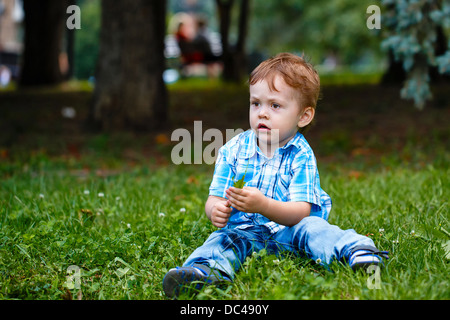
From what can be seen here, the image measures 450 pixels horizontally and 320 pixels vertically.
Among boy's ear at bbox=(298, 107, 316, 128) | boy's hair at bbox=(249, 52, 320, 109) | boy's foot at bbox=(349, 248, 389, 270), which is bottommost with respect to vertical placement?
boy's foot at bbox=(349, 248, 389, 270)

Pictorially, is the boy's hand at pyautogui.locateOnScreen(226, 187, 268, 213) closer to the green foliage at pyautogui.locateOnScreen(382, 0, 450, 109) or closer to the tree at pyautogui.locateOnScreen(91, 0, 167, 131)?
the green foliage at pyautogui.locateOnScreen(382, 0, 450, 109)

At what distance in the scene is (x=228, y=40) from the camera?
16.1 meters

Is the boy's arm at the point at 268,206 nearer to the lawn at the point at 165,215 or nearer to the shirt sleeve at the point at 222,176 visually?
the lawn at the point at 165,215

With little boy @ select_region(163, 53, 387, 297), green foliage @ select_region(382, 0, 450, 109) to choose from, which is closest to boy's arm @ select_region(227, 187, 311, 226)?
little boy @ select_region(163, 53, 387, 297)

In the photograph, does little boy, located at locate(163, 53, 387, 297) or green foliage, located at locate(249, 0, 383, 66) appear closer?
little boy, located at locate(163, 53, 387, 297)

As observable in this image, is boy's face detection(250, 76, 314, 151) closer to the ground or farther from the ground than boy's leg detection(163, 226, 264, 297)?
farther from the ground

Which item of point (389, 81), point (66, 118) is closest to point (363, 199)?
point (66, 118)

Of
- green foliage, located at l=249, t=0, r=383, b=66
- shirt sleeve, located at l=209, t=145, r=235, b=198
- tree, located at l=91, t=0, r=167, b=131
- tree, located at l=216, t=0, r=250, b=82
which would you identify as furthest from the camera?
green foliage, located at l=249, t=0, r=383, b=66

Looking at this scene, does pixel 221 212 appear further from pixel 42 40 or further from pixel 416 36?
pixel 42 40

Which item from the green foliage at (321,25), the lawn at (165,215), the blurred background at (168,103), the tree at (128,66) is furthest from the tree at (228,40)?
the lawn at (165,215)

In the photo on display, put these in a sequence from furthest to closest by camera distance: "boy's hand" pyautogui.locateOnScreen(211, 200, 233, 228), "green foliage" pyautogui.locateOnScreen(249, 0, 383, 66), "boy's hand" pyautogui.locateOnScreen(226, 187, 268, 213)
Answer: "green foliage" pyautogui.locateOnScreen(249, 0, 383, 66)
"boy's hand" pyautogui.locateOnScreen(211, 200, 233, 228)
"boy's hand" pyautogui.locateOnScreen(226, 187, 268, 213)

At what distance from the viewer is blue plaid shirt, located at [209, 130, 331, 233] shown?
8.46ft

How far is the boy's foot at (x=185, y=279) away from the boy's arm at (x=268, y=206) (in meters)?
0.32
